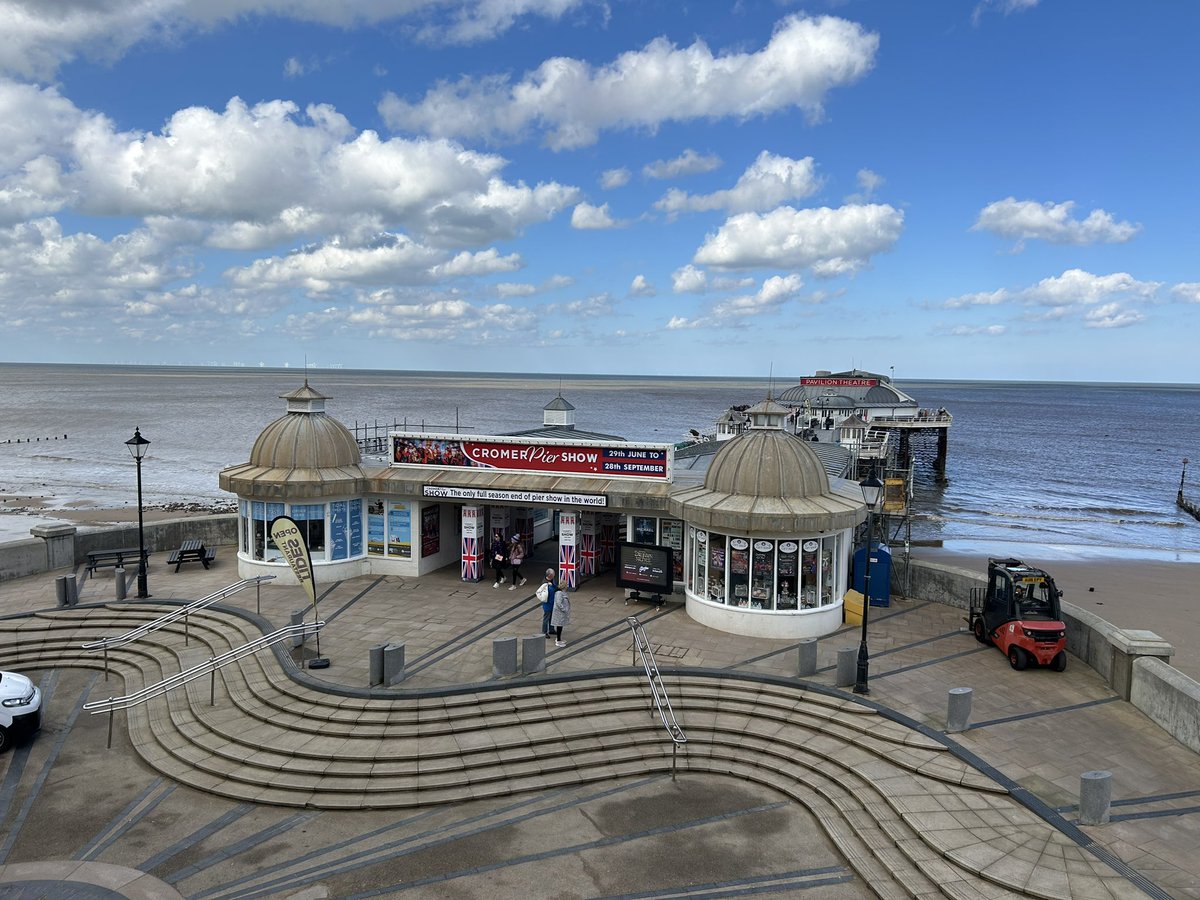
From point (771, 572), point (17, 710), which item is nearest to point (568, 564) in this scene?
point (771, 572)

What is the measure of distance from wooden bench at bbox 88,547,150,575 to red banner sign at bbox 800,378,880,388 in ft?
195

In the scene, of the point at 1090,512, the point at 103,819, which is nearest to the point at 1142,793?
the point at 103,819

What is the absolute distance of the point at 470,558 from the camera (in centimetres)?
2136

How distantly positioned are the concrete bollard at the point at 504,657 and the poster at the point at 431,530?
8143 mm

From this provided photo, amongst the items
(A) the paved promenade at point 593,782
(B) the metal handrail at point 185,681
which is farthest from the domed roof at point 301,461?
(B) the metal handrail at point 185,681

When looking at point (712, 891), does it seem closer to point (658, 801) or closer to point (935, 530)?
point (658, 801)

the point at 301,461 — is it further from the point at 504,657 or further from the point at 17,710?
the point at 504,657

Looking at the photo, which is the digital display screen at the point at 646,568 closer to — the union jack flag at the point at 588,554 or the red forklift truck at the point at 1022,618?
the union jack flag at the point at 588,554

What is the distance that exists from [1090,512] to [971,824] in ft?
155

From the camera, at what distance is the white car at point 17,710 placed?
509 inches

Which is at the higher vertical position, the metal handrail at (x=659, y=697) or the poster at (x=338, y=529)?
the poster at (x=338, y=529)

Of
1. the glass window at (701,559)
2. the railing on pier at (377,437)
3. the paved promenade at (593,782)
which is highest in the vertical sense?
the railing on pier at (377,437)

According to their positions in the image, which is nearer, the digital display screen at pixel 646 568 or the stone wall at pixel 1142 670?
the stone wall at pixel 1142 670

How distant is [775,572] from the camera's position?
1720 cm
